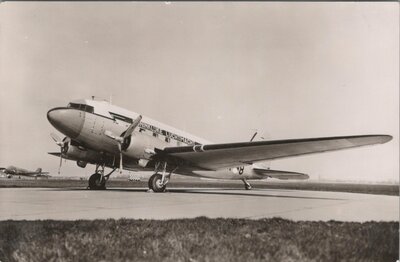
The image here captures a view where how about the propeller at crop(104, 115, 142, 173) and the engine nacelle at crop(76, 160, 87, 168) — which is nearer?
the propeller at crop(104, 115, 142, 173)

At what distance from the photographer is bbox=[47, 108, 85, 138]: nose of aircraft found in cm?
1465

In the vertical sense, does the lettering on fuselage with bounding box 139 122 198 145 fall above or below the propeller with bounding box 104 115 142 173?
above

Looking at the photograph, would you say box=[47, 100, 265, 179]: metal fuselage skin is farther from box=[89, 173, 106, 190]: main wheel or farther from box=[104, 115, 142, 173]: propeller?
box=[89, 173, 106, 190]: main wheel

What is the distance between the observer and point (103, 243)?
15.8ft

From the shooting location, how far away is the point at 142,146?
635 inches

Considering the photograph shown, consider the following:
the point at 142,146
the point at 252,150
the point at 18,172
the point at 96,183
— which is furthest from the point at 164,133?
the point at 18,172

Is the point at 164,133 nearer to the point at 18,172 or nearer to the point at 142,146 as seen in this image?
the point at 142,146

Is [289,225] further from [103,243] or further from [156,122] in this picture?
[156,122]

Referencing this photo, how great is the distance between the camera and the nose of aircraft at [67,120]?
577 inches

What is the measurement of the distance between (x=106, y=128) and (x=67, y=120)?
5.31ft

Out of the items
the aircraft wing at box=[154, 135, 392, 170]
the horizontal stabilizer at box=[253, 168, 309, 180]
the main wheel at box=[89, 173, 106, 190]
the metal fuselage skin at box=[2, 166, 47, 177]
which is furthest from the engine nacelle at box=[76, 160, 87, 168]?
the metal fuselage skin at box=[2, 166, 47, 177]

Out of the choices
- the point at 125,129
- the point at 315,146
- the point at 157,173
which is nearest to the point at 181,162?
the point at 157,173

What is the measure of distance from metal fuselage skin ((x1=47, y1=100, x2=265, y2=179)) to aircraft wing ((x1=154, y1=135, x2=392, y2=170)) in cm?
91

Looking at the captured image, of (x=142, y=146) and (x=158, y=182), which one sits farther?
(x=142, y=146)
